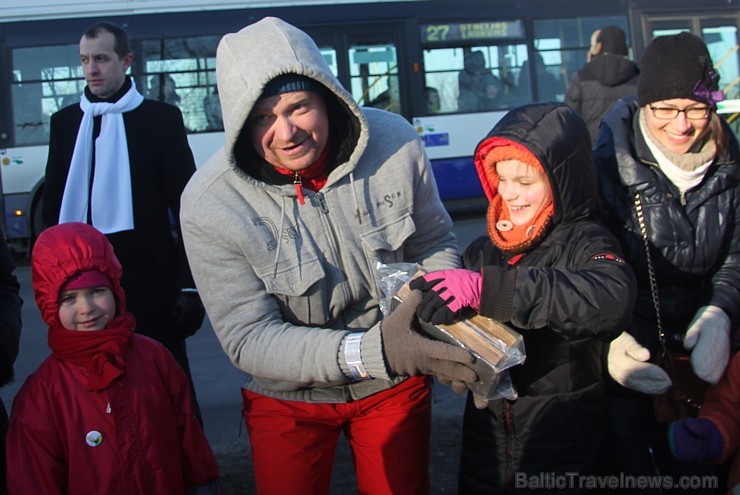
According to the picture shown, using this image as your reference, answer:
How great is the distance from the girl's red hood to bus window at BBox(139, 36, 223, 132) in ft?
31.2

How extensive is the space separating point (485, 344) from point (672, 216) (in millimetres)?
1017

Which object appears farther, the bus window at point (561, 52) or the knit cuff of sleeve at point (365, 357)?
the bus window at point (561, 52)

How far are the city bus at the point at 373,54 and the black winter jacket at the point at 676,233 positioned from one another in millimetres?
8554

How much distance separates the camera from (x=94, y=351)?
272cm

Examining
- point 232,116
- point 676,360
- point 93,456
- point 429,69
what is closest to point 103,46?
point 232,116

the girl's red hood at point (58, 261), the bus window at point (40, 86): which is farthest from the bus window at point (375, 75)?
the girl's red hood at point (58, 261)

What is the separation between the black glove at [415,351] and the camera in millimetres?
2238

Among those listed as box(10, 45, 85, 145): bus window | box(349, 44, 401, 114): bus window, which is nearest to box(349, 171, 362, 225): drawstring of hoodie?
box(349, 44, 401, 114): bus window

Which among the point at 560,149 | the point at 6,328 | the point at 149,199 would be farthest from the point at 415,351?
the point at 149,199

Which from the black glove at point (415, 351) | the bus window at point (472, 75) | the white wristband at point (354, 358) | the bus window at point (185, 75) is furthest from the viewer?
the bus window at point (472, 75)

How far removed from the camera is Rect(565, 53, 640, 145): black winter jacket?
659 cm

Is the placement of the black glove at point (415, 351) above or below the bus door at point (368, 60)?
below

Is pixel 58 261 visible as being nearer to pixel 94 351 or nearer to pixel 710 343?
pixel 94 351

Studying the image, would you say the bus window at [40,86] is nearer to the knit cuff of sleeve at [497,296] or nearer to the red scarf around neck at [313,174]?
the red scarf around neck at [313,174]
